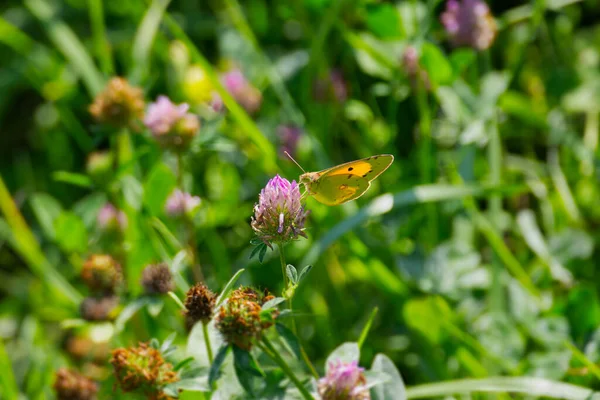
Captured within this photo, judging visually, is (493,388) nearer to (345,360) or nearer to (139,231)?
(345,360)

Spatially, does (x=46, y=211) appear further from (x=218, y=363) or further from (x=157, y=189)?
(x=218, y=363)

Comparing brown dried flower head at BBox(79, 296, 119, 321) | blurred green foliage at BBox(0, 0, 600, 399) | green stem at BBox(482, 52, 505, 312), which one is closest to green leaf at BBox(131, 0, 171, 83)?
blurred green foliage at BBox(0, 0, 600, 399)

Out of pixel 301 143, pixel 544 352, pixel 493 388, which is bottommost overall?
pixel 544 352

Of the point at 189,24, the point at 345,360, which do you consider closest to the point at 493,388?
the point at 345,360

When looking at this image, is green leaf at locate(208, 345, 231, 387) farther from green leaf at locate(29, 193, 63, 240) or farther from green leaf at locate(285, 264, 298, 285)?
green leaf at locate(29, 193, 63, 240)

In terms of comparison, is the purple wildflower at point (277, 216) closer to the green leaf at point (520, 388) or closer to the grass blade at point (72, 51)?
the green leaf at point (520, 388)

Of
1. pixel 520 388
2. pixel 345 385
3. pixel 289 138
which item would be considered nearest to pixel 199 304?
pixel 345 385
